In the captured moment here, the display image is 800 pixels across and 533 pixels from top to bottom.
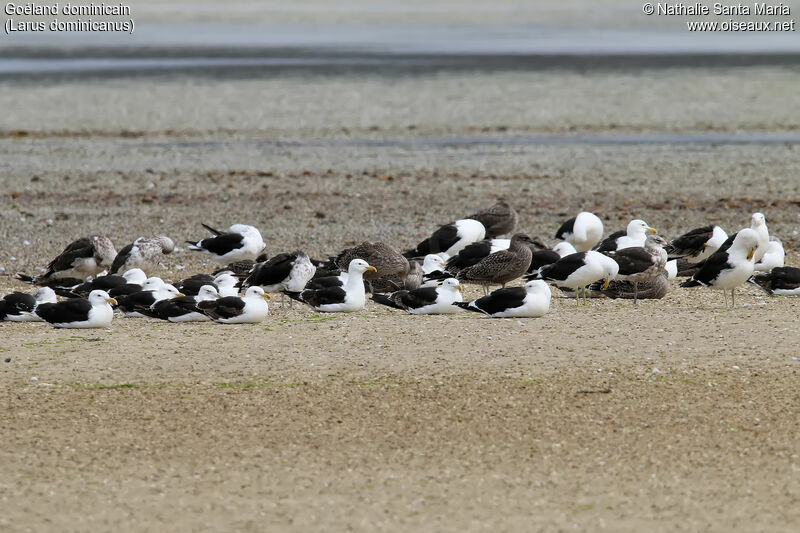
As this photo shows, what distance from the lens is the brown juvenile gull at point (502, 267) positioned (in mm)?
13172

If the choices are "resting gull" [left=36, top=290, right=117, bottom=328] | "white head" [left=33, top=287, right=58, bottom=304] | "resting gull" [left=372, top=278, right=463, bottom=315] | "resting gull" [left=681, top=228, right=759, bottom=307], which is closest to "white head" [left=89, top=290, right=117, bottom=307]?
"resting gull" [left=36, top=290, right=117, bottom=328]

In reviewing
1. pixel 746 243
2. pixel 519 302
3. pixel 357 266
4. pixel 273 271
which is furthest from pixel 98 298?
pixel 746 243

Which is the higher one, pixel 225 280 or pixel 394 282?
pixel 225 280

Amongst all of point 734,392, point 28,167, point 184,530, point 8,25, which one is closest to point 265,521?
point 184,530

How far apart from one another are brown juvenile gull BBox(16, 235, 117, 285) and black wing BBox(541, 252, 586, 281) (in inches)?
209

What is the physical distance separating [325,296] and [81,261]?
3.79 meters

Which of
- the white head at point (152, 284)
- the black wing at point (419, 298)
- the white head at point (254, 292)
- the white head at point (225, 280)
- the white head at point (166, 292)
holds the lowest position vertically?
the black wing at point (419, 298)

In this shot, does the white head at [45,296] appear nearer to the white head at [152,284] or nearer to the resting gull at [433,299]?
the white head at [152,284]

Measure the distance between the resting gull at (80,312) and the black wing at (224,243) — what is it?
389 cm

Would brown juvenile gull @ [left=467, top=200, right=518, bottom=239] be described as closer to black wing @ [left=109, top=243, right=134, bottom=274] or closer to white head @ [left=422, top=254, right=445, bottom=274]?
white head @ [left=422, top=254, right=445, bottom=274]

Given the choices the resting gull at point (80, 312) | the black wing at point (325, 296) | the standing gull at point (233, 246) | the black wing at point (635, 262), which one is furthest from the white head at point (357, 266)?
the standing gull at point (233, 246)

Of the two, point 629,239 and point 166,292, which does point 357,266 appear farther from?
point 629,239

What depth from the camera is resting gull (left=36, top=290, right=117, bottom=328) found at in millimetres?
11016

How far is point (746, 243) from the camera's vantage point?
1251 cm
